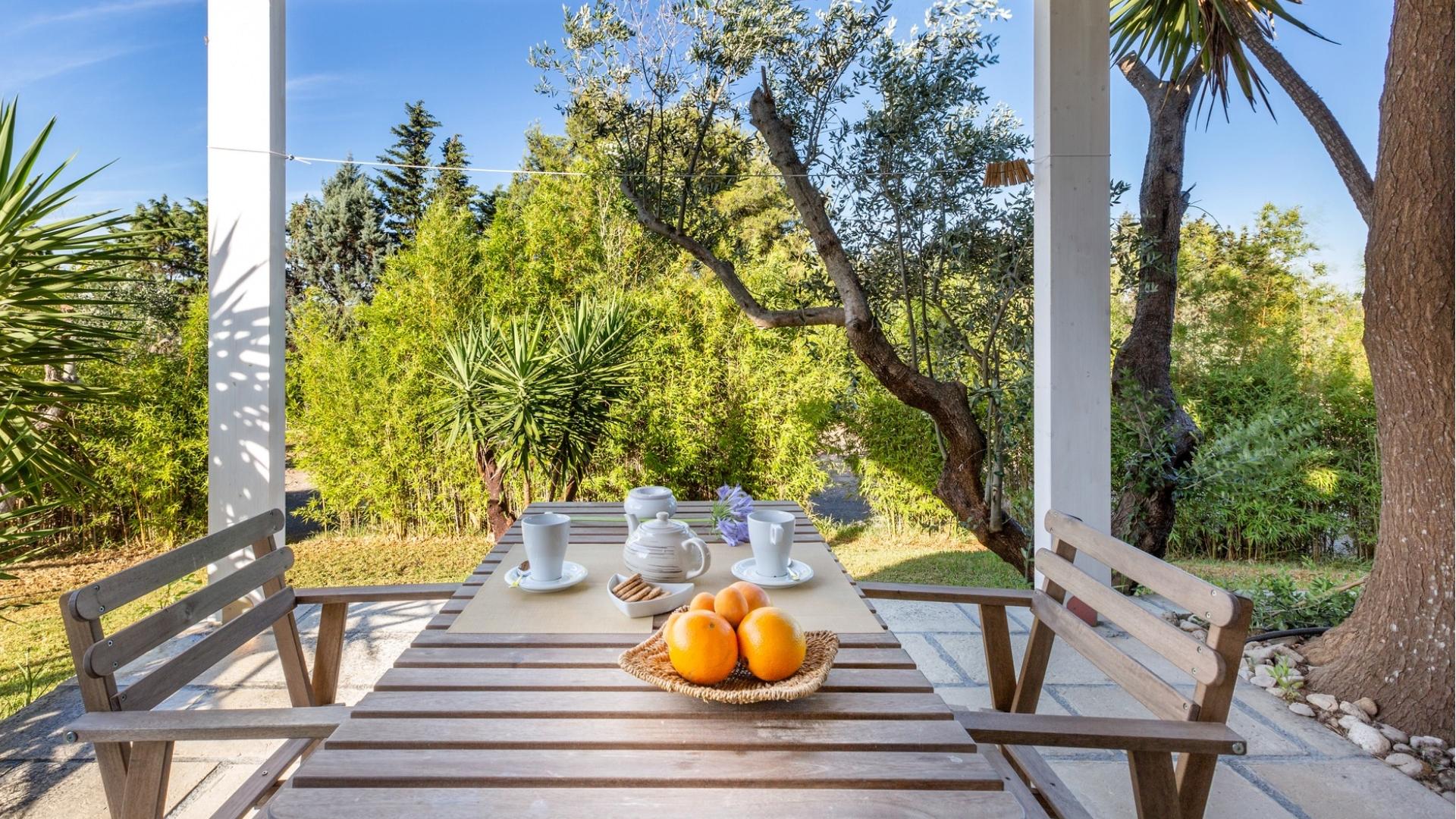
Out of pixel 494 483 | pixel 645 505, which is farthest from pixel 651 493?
pixel 494 483

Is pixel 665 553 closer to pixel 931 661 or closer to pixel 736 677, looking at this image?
pixel 736 677

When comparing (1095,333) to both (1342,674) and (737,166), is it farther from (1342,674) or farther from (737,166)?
(737,166)

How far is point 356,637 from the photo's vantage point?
297cm

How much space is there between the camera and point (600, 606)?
1.40m

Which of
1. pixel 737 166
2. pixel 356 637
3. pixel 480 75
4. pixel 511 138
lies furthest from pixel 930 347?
pixel 480 75

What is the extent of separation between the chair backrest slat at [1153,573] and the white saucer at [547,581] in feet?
3.34

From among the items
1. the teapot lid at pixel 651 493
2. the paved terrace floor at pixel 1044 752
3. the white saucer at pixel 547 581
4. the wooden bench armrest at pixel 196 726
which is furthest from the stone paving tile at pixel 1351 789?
the wooden bench armrest at pixel 196 726

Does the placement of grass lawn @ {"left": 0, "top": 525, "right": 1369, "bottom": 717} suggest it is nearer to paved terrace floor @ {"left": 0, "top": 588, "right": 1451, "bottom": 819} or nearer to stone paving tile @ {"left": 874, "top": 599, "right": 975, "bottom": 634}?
stone paving tile @ {"left": 874, "top": 599, "right": 975, "bottom": 634}

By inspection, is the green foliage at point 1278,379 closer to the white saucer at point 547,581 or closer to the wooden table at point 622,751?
the white saucer at point 547,581

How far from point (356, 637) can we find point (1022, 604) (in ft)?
8.13

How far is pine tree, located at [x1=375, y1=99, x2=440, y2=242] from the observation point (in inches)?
481

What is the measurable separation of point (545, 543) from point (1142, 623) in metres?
1.07

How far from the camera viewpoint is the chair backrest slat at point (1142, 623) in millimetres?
1120

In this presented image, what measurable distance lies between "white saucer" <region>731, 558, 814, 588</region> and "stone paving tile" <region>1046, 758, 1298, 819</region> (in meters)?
0.94
